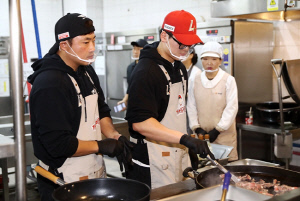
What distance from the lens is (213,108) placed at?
4.22 meters

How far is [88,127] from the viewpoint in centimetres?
215

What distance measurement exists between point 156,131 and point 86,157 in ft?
1.37

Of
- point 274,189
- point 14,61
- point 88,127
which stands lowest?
point 274,189

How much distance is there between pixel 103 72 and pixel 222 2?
10.8ft

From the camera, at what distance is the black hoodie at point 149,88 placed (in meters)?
2.33

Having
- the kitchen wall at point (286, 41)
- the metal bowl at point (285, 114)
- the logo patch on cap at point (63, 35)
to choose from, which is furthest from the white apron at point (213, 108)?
the logo patch on cap at point (63, 35)

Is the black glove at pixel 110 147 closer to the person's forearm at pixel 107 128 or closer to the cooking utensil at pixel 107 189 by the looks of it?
the person's forearm at pixel 107 128

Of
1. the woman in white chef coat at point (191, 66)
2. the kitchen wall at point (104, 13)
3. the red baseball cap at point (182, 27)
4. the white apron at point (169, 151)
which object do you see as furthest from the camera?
the kitchen wall at point (104, 13)

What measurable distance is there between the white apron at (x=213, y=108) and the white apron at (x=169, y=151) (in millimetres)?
1680

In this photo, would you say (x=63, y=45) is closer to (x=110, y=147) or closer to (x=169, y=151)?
(x=110, y=147)

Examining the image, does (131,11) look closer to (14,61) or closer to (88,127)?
(88,127)

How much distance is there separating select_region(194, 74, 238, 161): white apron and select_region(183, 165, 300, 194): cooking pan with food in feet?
6.73

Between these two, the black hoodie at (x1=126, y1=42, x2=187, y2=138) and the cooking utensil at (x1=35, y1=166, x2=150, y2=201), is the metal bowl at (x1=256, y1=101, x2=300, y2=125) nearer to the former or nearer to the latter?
the black hoodie at (x1=126, y1=42, x2=187, y2=138)

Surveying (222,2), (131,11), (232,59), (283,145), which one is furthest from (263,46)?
(131,11)
